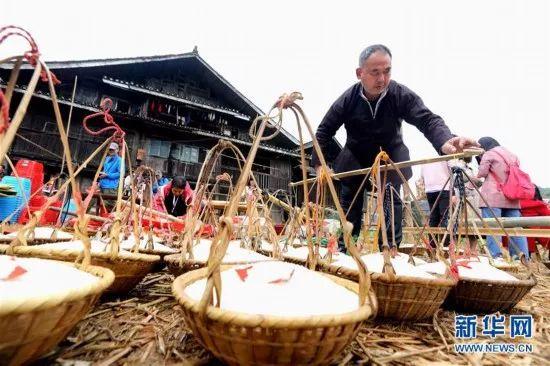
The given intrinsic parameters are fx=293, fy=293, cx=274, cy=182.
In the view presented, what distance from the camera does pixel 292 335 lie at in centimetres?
99

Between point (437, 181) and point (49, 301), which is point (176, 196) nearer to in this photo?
point (437, 181)

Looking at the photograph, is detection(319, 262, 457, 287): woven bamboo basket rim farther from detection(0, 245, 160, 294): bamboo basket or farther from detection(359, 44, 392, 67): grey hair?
detection(359, 44, 392, 67): grey hair

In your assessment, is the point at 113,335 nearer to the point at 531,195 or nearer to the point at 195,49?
the point at 531,195

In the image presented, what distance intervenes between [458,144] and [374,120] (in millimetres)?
1186

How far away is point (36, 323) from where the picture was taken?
938mm

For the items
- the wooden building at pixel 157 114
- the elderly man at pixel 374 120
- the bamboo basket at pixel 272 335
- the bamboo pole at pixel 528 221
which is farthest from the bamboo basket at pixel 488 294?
the wooden building at pixel 157 114

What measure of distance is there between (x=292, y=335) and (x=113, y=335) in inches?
45.8

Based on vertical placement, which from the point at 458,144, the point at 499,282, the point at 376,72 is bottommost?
the point at 499,282

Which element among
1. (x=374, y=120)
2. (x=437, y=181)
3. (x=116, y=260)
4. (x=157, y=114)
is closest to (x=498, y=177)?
(x=437, y=181)

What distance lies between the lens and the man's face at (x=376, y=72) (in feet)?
9.86

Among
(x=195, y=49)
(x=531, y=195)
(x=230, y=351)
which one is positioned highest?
(x=195, y=49)

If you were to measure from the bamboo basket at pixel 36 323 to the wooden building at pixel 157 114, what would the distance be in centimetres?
1410

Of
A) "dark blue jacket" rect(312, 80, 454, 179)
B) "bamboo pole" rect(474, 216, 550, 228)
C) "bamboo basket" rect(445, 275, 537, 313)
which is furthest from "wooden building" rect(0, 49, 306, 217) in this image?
"bamboo basket" rect(445, 275, 537, 313)

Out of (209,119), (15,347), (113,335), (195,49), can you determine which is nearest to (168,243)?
(113,335)
